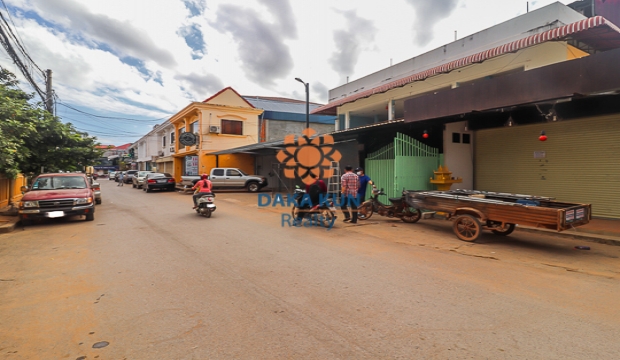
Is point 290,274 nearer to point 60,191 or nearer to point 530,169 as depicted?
point 60,191

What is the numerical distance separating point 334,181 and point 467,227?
7.84m

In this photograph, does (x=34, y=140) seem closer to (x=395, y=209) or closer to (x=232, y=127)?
(x=395, y=209)

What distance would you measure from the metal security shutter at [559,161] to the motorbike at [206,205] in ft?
33.5

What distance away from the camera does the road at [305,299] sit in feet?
9.15

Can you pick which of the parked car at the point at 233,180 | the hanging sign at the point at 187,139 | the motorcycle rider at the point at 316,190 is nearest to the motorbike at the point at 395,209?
the motorcycle rider at the point at 316,190

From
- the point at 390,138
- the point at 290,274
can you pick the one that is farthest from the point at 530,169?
the point at 290,274

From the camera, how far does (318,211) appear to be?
891 cm

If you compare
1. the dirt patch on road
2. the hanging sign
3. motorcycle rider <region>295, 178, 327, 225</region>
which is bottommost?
the dirt patch on road

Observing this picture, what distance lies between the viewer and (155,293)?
3.99 meters

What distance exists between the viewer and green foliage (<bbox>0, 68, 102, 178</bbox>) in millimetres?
8352

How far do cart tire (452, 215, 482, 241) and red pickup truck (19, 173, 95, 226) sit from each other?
10703 mm

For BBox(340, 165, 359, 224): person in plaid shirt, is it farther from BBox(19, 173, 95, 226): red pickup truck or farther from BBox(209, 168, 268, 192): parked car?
BBox(209, 168, 268, 192): parked car

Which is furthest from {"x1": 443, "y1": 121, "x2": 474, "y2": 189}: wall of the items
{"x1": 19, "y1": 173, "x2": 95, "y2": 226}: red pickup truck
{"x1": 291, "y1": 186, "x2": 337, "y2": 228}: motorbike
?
{"x1": 19, "y1": 173, "x2": 95, "y2": 226}: red pickup truck

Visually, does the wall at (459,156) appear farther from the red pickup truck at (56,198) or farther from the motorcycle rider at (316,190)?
the red pickup truck at (56,198)
